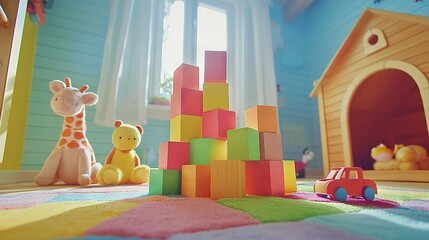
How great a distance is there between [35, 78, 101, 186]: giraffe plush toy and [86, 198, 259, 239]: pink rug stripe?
0.90m

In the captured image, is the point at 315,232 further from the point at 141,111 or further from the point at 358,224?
the point at 141,111

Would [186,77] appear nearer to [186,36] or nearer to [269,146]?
[269,146]

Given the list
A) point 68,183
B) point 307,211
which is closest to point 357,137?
point 307,211

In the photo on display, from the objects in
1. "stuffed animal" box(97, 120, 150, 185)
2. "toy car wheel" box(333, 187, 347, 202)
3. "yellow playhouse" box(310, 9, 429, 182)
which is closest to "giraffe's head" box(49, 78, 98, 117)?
"stuffed animal" box(97, 120, 150, 185)

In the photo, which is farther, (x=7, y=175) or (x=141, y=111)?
(x=141, y=111)

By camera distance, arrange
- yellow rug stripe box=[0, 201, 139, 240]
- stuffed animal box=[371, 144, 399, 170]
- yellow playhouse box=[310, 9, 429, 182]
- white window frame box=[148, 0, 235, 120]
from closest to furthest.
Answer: yellow rug stripe box=[0, 201, 139, 240]
yellow playhouse box=[310, 9, 429, 182]
stuffed animal box=[371, 144, 399, 170]
white window frame box=[148, 0, 235, 120]

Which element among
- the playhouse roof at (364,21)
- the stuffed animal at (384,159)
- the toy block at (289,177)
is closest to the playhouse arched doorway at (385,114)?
the stuffed animal at (384,159)

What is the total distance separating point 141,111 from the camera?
68.9 inches

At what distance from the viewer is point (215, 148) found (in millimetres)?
796

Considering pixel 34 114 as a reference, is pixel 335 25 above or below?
above

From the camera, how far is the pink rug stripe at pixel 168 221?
34 centimetres

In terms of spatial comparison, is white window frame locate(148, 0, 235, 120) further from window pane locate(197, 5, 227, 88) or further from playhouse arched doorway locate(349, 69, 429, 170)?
playhouse arched doorway locate(349, 69, 429, 170)

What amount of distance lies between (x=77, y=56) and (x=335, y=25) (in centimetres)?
233

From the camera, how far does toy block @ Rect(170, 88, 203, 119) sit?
0.87 meters
